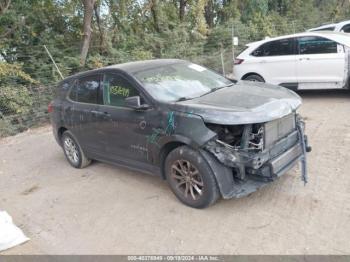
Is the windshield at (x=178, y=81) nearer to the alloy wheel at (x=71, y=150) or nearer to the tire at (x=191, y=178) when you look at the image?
the tire at (x=191, y=178)

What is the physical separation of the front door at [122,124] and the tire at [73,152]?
78 centimetres

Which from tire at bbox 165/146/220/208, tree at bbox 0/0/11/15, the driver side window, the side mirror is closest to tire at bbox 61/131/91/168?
the driver side window

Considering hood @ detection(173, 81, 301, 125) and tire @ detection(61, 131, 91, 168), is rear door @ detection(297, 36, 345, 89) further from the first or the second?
tire @ detection(61, 131, 91, 168)

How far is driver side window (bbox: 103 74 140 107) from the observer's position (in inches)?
190

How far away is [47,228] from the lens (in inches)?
172

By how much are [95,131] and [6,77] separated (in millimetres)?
5025

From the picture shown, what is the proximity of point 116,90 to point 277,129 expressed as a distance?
219cm

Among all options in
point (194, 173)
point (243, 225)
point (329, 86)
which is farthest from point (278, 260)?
point (329, 86)

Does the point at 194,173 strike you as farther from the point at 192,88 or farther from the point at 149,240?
the point at 192,88

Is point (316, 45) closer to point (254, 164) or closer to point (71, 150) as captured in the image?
Answer: point (254, 164)

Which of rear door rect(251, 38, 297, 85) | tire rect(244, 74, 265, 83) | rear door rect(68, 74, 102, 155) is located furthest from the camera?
tire rect(244, 74, 265, 83)

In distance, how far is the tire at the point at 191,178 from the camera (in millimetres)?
3998

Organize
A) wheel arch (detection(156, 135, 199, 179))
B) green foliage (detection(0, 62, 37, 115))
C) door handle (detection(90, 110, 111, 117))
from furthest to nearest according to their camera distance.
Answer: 1. green foliage (detection(0, 62, 37, 115))
2. door handle (detection(90, 110, 111, 117))
3. wheel arch (detection(156, 135, 199, 179))

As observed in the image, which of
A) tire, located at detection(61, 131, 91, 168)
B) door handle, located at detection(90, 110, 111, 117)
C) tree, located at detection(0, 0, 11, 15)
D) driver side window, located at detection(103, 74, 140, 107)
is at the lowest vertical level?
tire, located at detection(61, 131, 91, 168)
